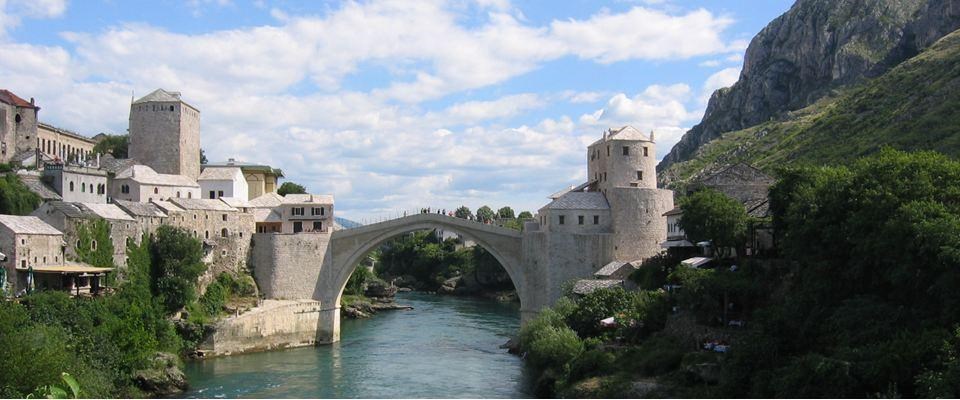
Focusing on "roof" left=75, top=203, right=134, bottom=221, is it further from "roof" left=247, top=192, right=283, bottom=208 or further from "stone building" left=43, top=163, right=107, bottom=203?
"roof" left=247, top=192, right=283, bottom=208

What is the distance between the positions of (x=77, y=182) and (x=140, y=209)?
13.0 feet

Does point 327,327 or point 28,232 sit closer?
point 28,232

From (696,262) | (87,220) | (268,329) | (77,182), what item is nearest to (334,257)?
(268,329)

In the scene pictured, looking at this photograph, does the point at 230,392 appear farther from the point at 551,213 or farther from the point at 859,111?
the point at 859,111

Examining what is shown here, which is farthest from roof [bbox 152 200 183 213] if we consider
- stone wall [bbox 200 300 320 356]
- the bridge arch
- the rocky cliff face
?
the rocky cliff face

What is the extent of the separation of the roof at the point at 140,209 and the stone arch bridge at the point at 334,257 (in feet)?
20.6

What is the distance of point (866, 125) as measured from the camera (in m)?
76.9

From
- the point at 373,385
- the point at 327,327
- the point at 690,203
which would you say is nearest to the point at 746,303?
the point at 690,203

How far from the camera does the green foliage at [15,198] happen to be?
4209 centimetres

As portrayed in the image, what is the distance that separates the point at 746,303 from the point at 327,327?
25.5 metres

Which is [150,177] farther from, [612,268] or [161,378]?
[612,268]

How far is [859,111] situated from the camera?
8381cm

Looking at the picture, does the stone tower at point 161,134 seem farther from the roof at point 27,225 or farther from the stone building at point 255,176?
the roof at point 27,225

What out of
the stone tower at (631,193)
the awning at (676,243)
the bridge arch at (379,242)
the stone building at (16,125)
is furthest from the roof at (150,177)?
the awning at (676,243)
